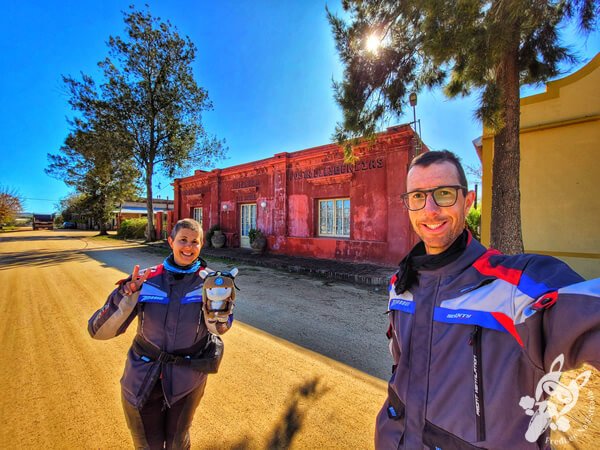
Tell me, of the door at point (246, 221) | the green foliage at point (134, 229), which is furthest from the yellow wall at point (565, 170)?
the green foliage at point (134, 229)

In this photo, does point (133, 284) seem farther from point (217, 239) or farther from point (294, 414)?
point (217, 239)

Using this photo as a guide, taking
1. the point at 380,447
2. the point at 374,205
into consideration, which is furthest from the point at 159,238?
the point at 380,447

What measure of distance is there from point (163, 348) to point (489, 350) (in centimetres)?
176

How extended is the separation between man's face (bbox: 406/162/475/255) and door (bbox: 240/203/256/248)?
1365 centimetres

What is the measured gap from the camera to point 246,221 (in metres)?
15.1

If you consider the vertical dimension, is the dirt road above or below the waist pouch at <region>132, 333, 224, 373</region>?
below

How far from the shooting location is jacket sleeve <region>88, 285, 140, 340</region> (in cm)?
173

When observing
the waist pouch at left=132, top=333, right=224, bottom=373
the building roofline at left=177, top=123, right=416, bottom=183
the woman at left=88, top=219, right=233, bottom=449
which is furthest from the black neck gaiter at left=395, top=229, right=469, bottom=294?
the building roofline at left=177, top=123, right=416, bottom=183

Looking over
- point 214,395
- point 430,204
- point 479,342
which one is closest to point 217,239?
point 214,395

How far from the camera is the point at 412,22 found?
17.1 ft

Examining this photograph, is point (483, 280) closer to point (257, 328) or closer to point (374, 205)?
point (257, 328)

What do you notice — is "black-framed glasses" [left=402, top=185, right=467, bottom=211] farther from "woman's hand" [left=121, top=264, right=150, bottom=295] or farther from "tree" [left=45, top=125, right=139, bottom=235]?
"tree" [left=45, top=125, right=139, bottom=235]

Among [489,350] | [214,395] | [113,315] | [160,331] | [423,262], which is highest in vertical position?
[423,262]

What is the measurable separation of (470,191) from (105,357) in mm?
4282
